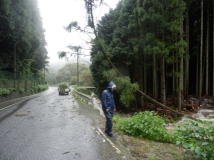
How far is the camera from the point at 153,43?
11.8 metres

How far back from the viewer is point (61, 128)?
620cm

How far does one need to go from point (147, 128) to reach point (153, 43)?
26.8 ft

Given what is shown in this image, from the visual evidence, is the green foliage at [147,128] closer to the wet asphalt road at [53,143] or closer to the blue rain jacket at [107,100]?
the wet asphalt road at [53,143]

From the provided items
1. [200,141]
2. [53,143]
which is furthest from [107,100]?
[200,141]

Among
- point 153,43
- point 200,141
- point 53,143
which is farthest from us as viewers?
point 153,43

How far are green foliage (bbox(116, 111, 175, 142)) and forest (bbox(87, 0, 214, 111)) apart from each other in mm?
4906

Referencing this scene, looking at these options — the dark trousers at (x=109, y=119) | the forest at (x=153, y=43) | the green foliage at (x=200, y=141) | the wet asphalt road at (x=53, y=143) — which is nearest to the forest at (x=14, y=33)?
the forest at (x=153, y=43)

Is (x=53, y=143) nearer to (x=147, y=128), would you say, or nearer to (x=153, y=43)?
(x=147, y=128)

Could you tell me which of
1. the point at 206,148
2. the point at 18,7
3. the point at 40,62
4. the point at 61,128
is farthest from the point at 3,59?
the point at 206,148

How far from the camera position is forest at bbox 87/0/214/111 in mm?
10977

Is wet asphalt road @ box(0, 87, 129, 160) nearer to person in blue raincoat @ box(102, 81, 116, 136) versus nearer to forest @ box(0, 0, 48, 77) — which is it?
person in blue raincoat @ box(102, 81, 116, 136)

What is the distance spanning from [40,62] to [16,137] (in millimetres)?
31493

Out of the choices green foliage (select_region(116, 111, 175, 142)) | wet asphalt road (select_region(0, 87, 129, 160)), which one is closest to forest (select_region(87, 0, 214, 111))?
green foliage (select_region(116, 111, 175, 142))

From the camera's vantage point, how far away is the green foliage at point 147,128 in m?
5.08
